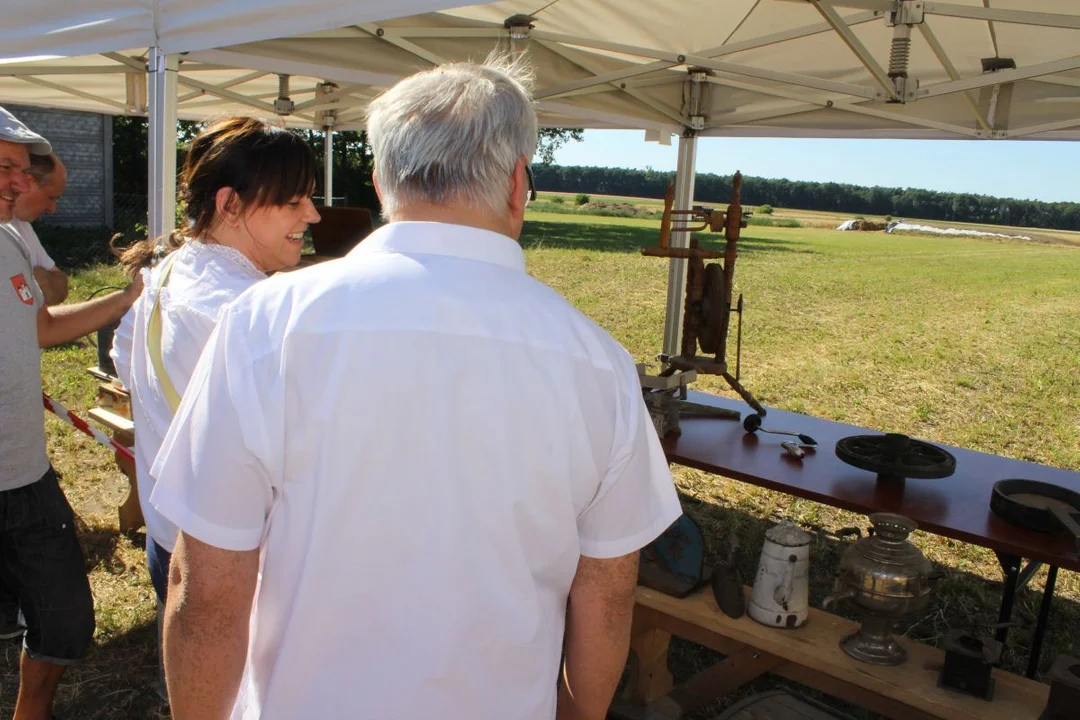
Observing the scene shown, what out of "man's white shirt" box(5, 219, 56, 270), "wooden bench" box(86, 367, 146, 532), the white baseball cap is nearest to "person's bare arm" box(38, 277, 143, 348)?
"man's white shirt" box(5, 219, 56, 270)

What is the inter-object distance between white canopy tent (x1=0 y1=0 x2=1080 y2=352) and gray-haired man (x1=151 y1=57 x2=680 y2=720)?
1522 mm

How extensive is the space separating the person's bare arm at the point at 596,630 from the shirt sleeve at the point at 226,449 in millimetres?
439

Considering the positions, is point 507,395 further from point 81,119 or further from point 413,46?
point 81,119

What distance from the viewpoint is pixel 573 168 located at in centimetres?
5153

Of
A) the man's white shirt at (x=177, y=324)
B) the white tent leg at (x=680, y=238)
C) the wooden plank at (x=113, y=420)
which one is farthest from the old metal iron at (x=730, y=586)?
the wooden plank at (x=113, y=420)

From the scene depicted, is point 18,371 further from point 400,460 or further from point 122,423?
point 122,423

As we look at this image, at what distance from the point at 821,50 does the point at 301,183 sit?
3042 millimetres

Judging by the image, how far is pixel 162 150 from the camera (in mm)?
2557

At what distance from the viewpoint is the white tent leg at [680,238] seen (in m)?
4.59

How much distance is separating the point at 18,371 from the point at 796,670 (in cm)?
222

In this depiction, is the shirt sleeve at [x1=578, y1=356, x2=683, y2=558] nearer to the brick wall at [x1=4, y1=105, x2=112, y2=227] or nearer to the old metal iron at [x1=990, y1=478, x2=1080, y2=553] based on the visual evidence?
the old metal iron at [x1=990, y1=478, x2=1080, y2=553]

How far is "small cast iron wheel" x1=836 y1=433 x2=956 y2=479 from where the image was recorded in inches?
106

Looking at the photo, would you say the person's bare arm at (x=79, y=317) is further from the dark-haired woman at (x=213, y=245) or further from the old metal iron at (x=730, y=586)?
the old metal iron at (x=730, y=586)

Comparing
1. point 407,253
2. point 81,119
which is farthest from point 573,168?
point 407,253
